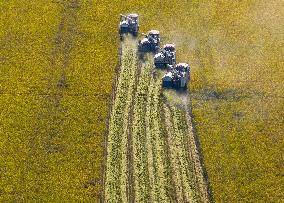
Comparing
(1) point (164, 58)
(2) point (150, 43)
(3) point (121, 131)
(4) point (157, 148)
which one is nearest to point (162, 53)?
(1) point (164, 58)

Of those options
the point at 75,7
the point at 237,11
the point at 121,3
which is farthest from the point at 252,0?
the point at 75,7

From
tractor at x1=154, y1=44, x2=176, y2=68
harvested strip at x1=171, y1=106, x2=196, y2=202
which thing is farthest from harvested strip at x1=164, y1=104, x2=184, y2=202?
tractor at x1=154, y1=44, x2=176, y2=68

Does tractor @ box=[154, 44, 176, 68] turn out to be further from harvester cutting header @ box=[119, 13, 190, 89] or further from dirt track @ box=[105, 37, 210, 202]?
dirt track @ box=[105, 37, 210, 202]

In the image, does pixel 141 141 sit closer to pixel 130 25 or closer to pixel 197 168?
pixel 197 168

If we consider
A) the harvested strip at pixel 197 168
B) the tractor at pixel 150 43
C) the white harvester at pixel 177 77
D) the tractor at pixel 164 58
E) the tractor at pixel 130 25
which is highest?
the tractor at pixel 130 25

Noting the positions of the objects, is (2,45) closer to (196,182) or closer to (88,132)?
(88,132)

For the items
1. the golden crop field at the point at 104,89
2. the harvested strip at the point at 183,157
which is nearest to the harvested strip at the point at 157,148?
the harvested strip at the point at 183,157

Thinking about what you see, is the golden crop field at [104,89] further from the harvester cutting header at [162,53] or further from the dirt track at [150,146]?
the harvester cutting header at [162,53]

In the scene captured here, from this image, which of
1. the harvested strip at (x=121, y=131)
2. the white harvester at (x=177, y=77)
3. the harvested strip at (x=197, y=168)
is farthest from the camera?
the white harvester at (x=177, y=77)
